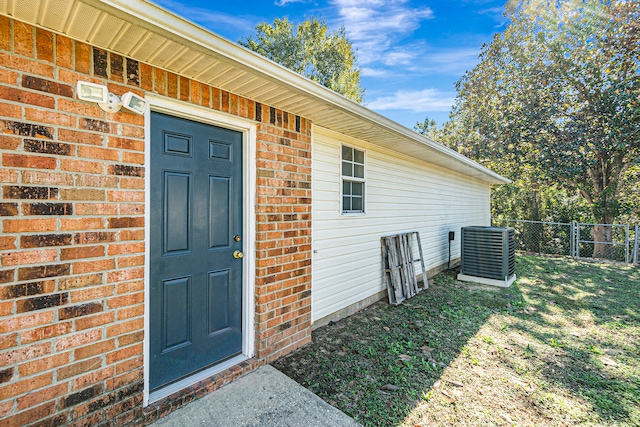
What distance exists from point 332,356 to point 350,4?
5.69 metres

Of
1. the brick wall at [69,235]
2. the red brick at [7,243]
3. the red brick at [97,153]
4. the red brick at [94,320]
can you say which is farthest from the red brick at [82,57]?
the red brick at [94,320]

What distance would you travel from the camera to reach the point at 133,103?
6.27 ft

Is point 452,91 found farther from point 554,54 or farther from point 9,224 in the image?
point 9,224

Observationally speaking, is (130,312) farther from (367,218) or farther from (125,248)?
(367,218)

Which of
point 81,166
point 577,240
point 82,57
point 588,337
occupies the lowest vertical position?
point 588,337

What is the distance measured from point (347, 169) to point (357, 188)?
374mm

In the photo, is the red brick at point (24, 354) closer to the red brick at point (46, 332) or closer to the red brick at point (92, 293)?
the red brick at point (46, 332)

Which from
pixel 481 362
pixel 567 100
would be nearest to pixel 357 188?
pixel 481 362

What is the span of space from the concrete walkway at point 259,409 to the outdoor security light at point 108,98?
6.90 feet

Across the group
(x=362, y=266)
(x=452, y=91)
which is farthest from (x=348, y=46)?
(x=362, y=266)

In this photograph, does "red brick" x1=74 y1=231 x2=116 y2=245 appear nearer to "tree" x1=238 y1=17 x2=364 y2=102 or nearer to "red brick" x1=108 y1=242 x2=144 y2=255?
"red brick" x1=108 y1=242 x2=144 y2=255

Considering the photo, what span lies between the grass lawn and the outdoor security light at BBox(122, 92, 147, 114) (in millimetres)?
2459

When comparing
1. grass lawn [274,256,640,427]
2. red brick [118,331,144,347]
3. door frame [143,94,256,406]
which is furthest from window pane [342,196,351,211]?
red brick [118,331,144,347]

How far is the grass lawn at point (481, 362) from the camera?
2.31 meters
